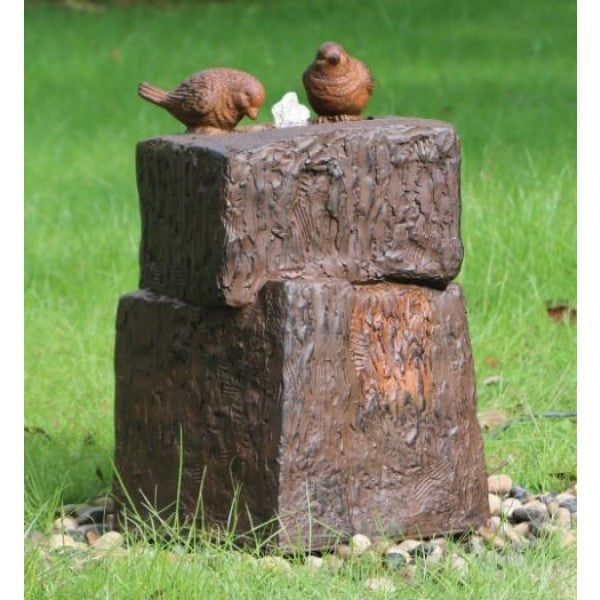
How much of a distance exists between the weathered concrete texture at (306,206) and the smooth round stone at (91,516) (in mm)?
753

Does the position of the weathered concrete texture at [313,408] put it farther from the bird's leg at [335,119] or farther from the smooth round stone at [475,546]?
the bird's leg at [335,119]

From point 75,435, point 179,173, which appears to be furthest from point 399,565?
point 75,435

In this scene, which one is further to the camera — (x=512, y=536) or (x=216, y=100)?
(x=216, y=100)

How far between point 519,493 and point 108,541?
3.96 feet

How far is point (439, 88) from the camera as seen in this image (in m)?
10.5

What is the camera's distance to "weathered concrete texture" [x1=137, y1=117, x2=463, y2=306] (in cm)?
372

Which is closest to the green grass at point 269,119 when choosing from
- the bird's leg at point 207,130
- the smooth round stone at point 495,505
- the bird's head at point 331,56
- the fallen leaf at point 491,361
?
the fallen leaf at point 491,361

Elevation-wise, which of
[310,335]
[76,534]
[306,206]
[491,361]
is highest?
[306,206]

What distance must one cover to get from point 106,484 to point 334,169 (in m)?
1.40

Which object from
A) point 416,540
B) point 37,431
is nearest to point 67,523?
point 37,431

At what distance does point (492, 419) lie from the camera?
5.00 meters

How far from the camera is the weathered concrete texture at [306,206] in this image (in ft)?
12.2

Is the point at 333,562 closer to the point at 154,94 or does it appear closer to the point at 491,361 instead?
the point at 154,94

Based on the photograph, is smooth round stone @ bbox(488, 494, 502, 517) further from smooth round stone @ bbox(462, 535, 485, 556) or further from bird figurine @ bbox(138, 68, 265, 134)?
bird figurine @ bbox(138, 68, 265, 134)
